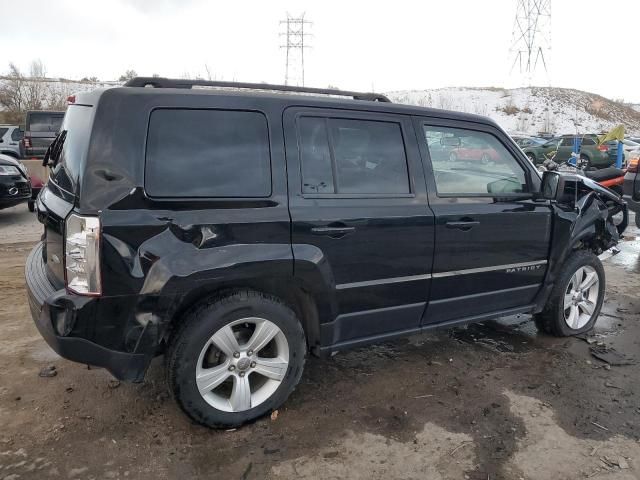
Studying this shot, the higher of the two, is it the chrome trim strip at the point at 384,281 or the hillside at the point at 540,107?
the hillside at the point at 540,107

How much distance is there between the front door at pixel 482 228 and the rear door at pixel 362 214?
0.45 feet

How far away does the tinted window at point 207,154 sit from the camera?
2.59 m

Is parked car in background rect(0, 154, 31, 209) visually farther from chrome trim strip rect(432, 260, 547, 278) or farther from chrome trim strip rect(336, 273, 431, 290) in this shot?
chrome trim strip rect(432, 260, 547, 278)

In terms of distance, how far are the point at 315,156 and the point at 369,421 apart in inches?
62.6

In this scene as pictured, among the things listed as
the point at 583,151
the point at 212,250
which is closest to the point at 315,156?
the point at 212,250

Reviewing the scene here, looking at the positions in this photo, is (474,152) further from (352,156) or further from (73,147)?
(73,147)

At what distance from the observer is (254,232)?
273 centimetres

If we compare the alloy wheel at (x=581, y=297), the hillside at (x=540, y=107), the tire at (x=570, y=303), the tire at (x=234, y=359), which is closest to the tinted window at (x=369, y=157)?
the tire at (x=234, y=359)

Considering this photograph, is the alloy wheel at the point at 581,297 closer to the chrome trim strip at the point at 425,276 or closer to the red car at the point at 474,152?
the chrome trim strip at the point at 425,276

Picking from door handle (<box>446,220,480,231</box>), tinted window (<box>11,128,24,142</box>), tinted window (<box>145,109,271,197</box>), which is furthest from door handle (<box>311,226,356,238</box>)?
tinted window (<box>11,128,24,142</box>)

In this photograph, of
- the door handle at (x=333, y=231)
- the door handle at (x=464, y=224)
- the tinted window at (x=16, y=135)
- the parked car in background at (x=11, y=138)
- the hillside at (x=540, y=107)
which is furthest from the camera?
the hillside at (x=540, y=107)

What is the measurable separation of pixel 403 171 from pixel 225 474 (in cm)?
203

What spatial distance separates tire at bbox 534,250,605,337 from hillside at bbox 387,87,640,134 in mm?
47659

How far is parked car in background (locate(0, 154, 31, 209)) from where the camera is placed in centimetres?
885
